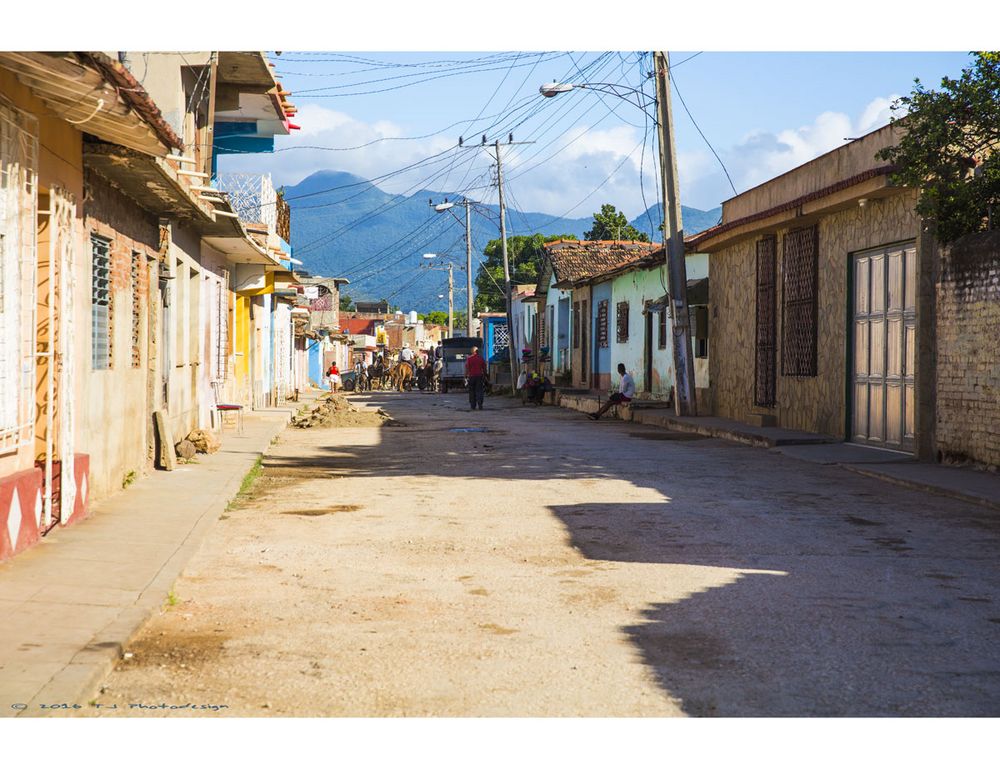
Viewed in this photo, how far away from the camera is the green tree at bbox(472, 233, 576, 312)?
8594 centimetres

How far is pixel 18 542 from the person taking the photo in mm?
7898

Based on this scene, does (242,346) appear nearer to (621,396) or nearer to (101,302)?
(621,396)

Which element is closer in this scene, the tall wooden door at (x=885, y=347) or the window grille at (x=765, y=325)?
the tall wooden door at (x=885, y=347)

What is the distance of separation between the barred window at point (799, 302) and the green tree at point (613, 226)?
45795 millimetres

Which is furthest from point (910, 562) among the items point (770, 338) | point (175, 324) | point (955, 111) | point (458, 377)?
point (458, 377)

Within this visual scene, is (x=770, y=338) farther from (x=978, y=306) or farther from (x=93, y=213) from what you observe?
(x=93, y=213)

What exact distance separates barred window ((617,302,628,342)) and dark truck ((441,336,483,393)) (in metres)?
16.5

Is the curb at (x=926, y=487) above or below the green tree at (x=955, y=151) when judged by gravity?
below

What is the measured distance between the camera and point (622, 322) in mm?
35906

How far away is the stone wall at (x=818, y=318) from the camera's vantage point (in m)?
17.2

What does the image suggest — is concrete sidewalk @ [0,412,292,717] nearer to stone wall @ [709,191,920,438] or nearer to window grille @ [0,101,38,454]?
window grille @ [0,101,38,454]

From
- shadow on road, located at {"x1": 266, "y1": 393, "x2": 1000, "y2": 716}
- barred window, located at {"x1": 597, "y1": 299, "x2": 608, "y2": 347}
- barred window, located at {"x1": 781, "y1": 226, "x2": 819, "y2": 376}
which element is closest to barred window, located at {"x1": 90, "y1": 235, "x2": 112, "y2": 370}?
shadow on road, located at {"x1": 266, "y1": 393, "x2": 1000, "y2": 716}

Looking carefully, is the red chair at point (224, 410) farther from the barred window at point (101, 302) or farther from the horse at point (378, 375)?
Answer: the horse at point (378, 375)

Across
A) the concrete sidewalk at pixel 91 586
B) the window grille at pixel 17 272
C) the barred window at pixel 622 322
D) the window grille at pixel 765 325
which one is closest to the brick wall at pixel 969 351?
the window grille at pixel 765 325
